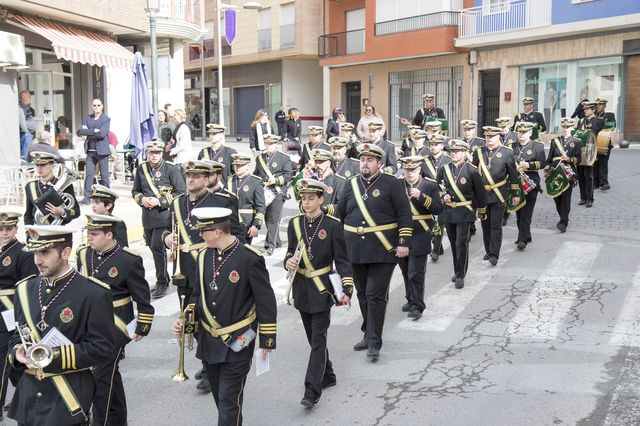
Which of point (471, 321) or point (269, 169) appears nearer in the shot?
point (471, 321)

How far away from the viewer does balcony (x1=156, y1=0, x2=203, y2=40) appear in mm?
23750

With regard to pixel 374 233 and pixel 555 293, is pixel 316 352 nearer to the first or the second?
pixel 374 233

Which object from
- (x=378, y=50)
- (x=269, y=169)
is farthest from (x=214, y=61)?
(x=269, y=169)

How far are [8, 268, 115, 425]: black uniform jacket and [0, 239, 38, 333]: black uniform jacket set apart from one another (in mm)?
1494

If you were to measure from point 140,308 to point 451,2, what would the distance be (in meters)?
30.2

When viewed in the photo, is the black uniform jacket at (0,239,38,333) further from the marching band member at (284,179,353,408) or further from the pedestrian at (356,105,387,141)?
the pedestrian at (356,105,387,141)

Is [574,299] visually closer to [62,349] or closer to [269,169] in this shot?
[269,169]

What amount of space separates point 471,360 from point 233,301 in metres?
3.18

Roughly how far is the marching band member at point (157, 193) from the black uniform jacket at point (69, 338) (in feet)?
17.8

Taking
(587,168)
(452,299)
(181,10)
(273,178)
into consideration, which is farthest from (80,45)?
(452,299)

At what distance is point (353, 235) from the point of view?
773cm

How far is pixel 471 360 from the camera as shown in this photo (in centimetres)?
746

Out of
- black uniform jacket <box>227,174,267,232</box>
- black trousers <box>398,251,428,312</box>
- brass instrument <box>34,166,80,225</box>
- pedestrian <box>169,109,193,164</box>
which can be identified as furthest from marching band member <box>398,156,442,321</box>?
pedestrian <box>169,109,193,164</box>

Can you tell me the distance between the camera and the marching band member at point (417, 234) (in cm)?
894
